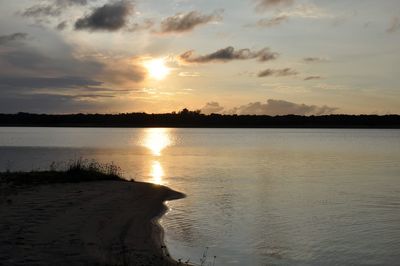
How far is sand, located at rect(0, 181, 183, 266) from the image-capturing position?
9.46 m

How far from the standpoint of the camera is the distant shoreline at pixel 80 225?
9.53 metres

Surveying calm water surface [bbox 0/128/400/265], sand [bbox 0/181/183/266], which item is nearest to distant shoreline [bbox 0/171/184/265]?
sand [bbox 0/181/183/266]

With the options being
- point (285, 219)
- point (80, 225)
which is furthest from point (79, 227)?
point (285, 219)

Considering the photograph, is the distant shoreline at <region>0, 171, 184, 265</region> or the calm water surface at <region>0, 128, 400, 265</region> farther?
the calm water surface at <region>0, 128, 400, 265</region>

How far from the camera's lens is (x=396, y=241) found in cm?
1405

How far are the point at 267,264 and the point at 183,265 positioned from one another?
224 centimetres

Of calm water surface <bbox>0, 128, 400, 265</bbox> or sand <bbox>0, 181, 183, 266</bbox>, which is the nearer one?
sand <bbox>0, 181, 183, 266</bbox>

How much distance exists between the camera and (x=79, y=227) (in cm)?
1208

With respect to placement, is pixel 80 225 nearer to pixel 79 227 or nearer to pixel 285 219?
pixel 79 227

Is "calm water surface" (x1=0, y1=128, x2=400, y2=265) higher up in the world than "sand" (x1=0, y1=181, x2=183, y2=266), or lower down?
lower down

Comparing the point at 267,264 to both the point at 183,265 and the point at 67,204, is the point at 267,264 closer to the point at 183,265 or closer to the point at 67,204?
the point at 183,265

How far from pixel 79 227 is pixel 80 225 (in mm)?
245

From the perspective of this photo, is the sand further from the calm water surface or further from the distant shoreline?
the calm water surface

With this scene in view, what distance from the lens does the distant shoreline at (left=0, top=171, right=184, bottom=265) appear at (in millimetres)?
9531
